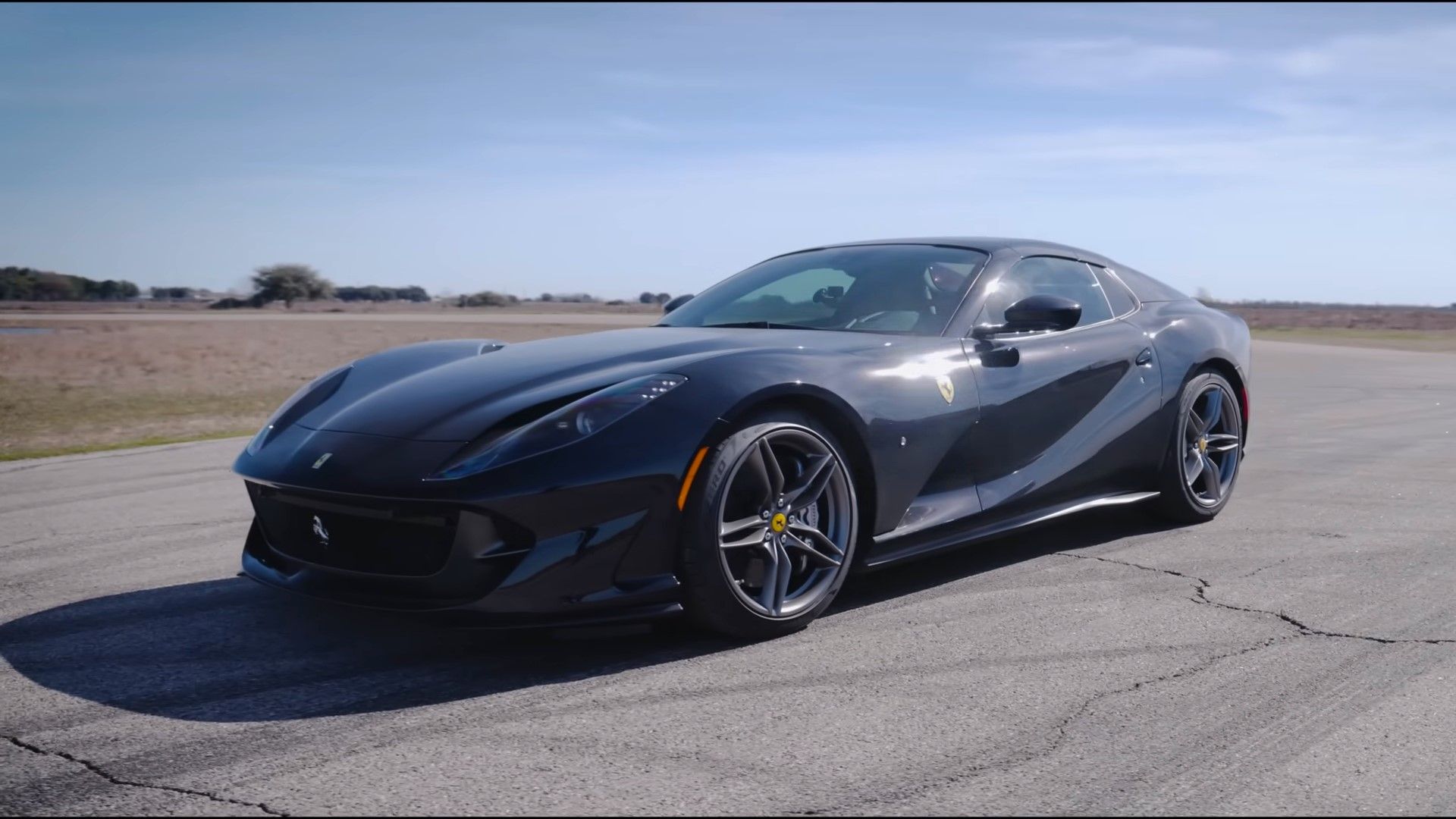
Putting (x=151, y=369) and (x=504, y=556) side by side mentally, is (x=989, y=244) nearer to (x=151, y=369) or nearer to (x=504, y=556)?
(x=504, y=556)

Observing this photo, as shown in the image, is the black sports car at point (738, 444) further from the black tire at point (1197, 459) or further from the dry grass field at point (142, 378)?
the dry grass field at point (142, 378)

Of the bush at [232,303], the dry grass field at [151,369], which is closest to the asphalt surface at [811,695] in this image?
the dry grass field at [151,369]

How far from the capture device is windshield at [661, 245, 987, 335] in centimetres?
476

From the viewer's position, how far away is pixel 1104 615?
4.11 metres

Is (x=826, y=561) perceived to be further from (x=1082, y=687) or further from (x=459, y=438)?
(x=459, y=438)

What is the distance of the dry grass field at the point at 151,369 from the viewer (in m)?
11.0

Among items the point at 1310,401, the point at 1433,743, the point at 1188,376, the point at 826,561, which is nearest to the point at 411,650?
the point at 826,561

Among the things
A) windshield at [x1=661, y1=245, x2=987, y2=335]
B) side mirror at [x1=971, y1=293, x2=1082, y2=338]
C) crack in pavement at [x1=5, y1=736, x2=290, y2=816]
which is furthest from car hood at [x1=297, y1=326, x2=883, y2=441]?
crack in pavement at [x1=5, y1=736, x2=290, y2=816]

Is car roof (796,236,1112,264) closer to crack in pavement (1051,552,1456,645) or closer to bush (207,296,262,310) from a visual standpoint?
crack in pavement (1051,552,1456,645)

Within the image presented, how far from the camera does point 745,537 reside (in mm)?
3768

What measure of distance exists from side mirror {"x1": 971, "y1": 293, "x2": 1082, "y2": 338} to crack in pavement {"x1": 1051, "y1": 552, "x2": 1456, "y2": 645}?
1006 mm

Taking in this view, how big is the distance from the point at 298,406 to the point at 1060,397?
9.41 ft

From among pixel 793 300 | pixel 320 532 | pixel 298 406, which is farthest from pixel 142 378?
pixel 320 532

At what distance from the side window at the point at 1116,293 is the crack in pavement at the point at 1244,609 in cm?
118
